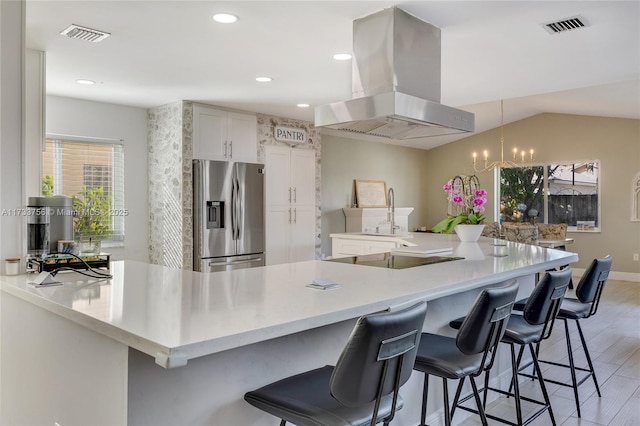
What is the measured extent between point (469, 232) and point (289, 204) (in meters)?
2.90

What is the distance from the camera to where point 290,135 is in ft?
21.0

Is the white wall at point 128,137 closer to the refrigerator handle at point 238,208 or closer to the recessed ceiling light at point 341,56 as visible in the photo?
the refrigerator handle at point 238,208

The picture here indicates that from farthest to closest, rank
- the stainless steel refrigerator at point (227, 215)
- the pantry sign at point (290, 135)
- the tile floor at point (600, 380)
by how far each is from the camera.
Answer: the pantry sign at point (290, 135), the stainless steel refrigerator at point (227, 215), the tile floor at point (600, 380)

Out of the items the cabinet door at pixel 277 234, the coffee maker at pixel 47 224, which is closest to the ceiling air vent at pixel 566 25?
the coffee maker at pixel 47 224

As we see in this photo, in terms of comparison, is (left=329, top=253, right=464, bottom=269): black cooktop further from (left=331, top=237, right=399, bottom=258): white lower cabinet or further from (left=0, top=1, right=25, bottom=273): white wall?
(left=0, top=1, right=25, bottom=273): white wall

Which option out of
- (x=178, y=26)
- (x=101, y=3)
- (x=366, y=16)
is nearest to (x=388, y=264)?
(x=366, y=16)

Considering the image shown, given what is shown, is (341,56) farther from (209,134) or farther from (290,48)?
(209,134)

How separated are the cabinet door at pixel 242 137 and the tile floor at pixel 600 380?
379cm

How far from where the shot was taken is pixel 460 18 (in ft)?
9.69

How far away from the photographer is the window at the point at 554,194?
843cm

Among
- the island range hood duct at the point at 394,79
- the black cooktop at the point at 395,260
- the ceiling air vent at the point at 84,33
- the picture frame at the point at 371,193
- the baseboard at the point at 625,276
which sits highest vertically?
the ceiling air vent at the point at 84,33

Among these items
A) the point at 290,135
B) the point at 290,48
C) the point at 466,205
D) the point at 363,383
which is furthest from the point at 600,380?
the point at 290,135

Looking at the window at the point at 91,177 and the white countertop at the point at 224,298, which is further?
the window at the point at 91,177

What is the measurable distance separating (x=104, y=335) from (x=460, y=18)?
2.67 m
